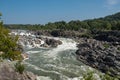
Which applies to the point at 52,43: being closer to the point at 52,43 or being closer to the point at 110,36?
the point at 52,43

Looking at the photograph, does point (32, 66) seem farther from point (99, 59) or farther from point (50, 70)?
point (99, 59)

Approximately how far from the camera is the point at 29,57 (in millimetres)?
59062

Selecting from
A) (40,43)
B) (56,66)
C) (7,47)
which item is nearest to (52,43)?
(40,43)

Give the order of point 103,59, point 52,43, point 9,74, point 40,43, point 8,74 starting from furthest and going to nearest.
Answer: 1. point 40,43
2. point 52,43
3. point 103,59
4. point 9,74
5. point 8,74

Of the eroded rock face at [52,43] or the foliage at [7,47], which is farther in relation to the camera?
the eroded rock face at [52,43]

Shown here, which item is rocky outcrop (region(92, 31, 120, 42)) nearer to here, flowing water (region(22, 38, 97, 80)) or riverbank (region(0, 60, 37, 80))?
flowing water (region(22, 38, 97, 80))

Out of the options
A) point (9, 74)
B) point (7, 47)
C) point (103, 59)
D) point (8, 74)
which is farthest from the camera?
point (103, 59)

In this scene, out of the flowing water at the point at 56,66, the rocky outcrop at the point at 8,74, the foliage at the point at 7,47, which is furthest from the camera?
the flowing water at the point at 56,66

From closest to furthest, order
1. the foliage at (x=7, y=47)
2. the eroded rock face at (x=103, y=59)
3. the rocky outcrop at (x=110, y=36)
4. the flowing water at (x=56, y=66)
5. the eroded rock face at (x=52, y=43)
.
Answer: the foliage at (x=7, y=47) → the flowing water at (x=56, y=66) → the eroded rock face at (x=103, y=59) → the eroded rock face at (x=52, y=43) → the rocky outcrop at (x=110, y=36)

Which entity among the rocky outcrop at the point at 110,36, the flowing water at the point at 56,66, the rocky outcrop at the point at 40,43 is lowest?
the flowing water at the point at 56,66

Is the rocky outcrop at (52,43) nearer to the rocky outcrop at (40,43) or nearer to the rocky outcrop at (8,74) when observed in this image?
the rocky outcrop at (40,43)

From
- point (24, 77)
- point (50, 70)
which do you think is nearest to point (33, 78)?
point (24, 77)

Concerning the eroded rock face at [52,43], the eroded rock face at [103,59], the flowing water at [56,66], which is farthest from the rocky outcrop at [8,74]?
the eroded rock face at [52,43]

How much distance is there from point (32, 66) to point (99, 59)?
529 inches
